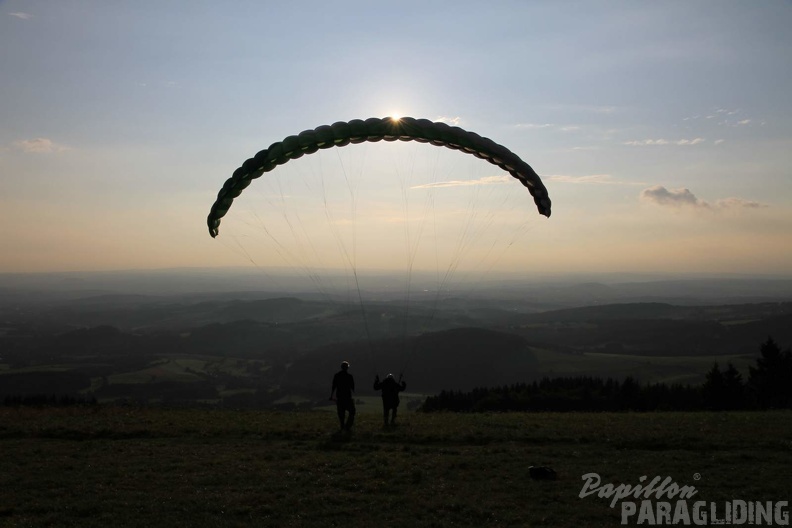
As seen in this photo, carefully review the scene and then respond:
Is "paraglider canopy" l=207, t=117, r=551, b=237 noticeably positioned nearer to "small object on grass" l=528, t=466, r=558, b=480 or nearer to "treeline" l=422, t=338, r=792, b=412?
"small object on grass" l=528, t=466, r=558, b=480

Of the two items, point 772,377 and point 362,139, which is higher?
point 362,139

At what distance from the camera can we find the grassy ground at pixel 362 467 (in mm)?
9328

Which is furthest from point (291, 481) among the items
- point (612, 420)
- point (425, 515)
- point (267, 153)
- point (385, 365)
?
point (385, 365)

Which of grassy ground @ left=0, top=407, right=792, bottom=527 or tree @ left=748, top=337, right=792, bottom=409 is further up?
grassy ground @ left=0, top=407, right=792, bottom=527

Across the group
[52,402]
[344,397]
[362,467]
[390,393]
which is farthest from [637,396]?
[52,402]

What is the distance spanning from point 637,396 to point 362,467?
21071mm

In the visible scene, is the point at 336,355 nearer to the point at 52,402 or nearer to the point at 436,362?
the point at 436,362

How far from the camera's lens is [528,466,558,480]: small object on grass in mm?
10867

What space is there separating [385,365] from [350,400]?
8732 cm

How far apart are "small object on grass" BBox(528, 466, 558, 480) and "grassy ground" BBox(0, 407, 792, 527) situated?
231 millimetres

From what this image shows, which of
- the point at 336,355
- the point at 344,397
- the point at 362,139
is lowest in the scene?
the point at 336,355

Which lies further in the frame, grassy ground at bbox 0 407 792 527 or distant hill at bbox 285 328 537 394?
distant hill at bbox 285 328 537 394

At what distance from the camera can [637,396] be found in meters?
28.2

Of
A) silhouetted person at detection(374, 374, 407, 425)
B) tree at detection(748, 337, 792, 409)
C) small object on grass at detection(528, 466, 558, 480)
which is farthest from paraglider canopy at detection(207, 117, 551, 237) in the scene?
tree at detection(748, 337, 792, 409)
